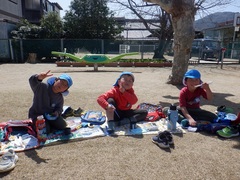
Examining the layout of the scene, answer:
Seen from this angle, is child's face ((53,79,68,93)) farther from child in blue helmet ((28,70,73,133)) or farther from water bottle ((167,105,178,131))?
water bottle ((167,105,178,131))

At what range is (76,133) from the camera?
346 cm

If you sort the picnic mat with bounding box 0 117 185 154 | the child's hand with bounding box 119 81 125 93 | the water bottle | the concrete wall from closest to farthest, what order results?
1. the picnic mat with bounding box 0 117 185 154
2. the water bottle
3. the child's hand with bounding box 119 81 125 93
4. the concrete wall

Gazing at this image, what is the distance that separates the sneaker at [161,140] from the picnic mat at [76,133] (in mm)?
370

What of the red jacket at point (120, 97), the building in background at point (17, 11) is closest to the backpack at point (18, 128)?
the red jacket at point (120, 97)

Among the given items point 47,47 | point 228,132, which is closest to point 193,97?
point 228,132

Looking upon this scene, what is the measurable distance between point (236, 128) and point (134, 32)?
121ft

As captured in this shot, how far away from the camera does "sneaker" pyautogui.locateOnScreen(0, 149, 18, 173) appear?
2426 mm

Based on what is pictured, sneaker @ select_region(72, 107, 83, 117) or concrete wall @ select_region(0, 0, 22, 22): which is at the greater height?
concrete wall @ select_region(0, 0, 22, 22)

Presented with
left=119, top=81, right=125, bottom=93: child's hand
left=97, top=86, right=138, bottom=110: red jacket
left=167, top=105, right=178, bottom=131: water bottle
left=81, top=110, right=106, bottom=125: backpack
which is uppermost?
left=119, top=81, right=125, bottom=93: child's hand

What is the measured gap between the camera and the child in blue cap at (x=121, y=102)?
355 cm

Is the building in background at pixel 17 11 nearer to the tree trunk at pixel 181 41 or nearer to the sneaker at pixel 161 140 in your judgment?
the tree trunk at pixel 181 41

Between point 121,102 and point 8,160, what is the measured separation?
1891mm

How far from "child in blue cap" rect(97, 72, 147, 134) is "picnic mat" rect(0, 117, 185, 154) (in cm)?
12

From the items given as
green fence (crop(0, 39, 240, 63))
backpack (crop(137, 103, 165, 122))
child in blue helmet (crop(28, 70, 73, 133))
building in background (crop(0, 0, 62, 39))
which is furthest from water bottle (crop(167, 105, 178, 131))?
building in background (crop(0, 0, 62, 39))
